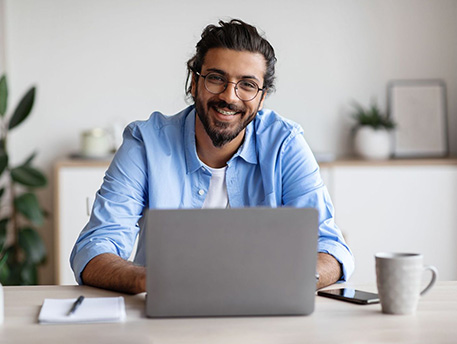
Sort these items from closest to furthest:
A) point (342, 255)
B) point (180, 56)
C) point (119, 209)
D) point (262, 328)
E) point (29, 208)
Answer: point (262, 328)
point (342, 255)
point (119, 209)
point (29, 208)
point (180, 56)

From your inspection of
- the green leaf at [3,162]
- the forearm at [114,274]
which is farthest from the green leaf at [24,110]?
the forearm at [114,274]

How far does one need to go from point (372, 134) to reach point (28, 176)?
201 centimetres

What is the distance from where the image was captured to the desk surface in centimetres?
126

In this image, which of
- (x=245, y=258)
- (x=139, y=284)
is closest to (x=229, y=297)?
(x=245, y=258)

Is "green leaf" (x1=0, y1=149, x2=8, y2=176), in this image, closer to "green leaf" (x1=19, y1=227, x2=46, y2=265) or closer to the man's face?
"green leaf" (x1=19, y1=227, x2=46, y2=265)

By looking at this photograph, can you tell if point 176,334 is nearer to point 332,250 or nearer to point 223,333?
point 223,333

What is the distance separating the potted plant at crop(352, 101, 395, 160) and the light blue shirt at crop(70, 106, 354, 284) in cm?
199

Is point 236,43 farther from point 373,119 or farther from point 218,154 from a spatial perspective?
point 373,119

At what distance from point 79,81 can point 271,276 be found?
315 centimetres

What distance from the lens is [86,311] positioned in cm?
142

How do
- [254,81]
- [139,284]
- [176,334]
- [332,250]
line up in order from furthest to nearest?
[254,81], [332,250], [139,284], [176,334]

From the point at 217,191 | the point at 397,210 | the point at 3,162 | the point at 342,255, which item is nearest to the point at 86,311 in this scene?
the point at 342,255

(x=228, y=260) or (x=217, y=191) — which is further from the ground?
(x=217, y=191)

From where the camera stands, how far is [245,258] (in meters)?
1.35
